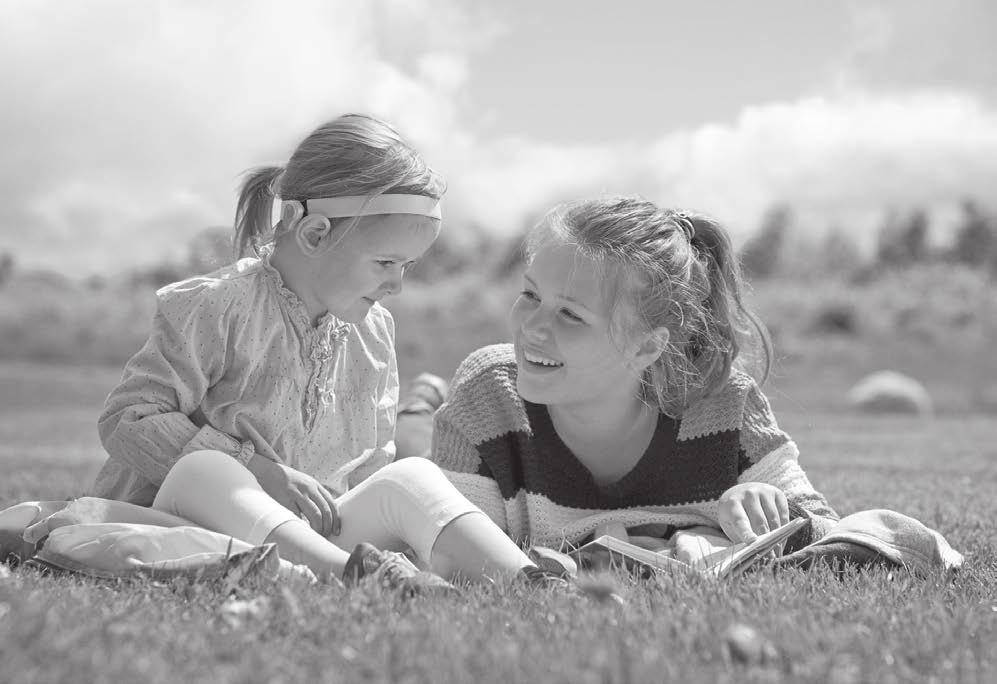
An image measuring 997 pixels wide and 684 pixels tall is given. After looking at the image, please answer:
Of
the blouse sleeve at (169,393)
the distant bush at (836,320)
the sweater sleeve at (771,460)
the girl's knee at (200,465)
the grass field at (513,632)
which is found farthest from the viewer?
the distant bush at (836,320)

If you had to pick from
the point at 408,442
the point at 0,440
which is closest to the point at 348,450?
the point at 408,442

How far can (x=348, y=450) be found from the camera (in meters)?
3.92

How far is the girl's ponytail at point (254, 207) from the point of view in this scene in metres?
3.92

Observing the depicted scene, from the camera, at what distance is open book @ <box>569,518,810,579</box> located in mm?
2727

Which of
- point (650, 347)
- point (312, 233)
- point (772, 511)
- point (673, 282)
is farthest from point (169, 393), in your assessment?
point (772, 511)

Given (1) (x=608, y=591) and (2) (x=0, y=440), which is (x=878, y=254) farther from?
(1) (x=608, y=591)

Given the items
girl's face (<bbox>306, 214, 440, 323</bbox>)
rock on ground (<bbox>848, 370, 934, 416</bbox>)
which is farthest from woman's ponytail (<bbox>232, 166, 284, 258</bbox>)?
rock on ground (<bbox>848, 370, 934, 416</bbox>)

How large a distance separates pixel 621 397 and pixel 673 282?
0.43 m

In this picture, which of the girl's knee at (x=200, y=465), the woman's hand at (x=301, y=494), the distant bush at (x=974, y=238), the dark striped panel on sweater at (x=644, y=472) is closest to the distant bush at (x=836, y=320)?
the distant bush at (x=974, y=238)

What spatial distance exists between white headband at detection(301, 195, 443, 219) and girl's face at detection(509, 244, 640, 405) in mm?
580

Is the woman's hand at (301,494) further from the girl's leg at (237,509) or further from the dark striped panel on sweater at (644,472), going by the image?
the dark striped panel on sweater at (644,472)

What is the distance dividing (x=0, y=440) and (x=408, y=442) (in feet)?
34.6

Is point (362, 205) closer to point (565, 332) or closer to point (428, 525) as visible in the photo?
point (565, 332)

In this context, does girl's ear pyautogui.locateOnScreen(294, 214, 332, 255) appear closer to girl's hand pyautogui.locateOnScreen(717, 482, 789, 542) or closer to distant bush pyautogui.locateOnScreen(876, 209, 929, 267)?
girl's hand pyautogui.locateOnScreen(717, 482, 789, 542)
